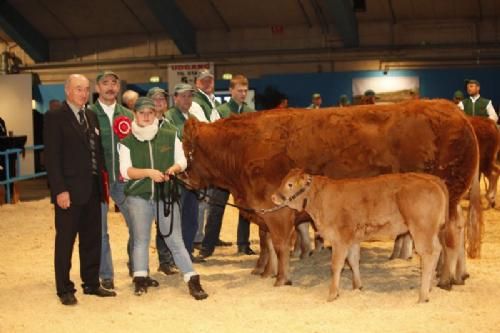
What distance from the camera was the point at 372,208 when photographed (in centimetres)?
635

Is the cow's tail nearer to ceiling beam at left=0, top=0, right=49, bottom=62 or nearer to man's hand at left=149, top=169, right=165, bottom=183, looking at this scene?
man's hand at left=149, top=169, right=165, bottom=183

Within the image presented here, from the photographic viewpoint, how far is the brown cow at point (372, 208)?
6168 mm

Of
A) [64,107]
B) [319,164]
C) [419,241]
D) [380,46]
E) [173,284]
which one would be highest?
[380,46]

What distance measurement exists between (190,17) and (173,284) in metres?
16.4

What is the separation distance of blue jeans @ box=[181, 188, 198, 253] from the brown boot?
1216mm

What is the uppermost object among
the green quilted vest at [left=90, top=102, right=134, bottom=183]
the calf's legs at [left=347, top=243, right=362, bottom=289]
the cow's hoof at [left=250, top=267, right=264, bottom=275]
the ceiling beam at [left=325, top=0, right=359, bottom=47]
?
the ceiling beam at [left=325, top=0, right=359, bottom=47]

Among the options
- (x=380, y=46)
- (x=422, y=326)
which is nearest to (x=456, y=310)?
(x=422, y=326)

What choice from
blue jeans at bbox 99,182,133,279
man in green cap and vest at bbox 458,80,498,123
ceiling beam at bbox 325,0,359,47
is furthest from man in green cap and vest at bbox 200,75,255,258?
ceiling beam at bbox 325,0,359,47

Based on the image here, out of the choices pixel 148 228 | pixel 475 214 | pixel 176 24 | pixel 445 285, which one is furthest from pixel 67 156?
pixel 176 24

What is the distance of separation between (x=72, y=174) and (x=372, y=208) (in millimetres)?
2689

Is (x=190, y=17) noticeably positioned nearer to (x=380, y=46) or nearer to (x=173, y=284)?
(x=380, y=46)

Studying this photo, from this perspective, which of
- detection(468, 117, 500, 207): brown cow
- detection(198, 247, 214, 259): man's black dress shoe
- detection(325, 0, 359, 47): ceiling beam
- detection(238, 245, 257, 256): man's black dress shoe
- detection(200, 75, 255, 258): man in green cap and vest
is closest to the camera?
detection(200, 75, 255, 258): man in green cap and vest

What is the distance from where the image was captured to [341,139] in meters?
7.09

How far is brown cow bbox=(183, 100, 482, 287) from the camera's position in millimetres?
6832
